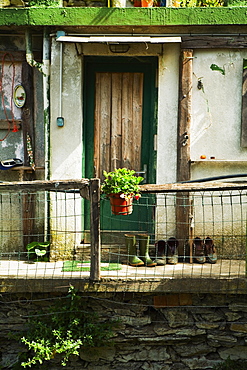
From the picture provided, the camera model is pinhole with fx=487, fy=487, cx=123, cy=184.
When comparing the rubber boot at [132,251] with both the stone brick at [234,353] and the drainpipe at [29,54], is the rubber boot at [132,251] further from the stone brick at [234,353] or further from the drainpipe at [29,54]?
the drainpipe at [29,54]

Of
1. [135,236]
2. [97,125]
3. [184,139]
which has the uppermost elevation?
[97,125]

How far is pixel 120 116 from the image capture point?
7.04 meters

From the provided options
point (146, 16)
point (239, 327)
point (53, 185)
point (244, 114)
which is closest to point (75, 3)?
point (146, 16)

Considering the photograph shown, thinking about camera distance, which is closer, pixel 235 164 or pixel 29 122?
pixel 235 164

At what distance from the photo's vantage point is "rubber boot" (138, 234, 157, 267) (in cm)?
632

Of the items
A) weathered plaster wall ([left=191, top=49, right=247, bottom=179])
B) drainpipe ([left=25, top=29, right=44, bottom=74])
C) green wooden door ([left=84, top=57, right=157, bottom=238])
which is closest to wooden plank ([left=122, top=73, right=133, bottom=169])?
green wooden door ([left=84, top=57, right=157, bottom=238])

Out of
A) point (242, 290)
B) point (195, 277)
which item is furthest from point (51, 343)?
point (242, 290)

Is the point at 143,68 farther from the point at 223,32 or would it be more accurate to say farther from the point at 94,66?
the point at 223,32

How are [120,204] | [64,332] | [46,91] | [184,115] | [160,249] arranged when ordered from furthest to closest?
[46,91]
[184,115]
[160,249]
[120,204]
[64,332]

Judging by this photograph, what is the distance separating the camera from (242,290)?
534cm

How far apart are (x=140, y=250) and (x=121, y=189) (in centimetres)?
141

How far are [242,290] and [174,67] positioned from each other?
3207 mm

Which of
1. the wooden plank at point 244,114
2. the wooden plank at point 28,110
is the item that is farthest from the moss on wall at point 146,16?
the wooden plank at point 28,110

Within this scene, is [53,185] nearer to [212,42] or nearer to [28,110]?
[28,110]
